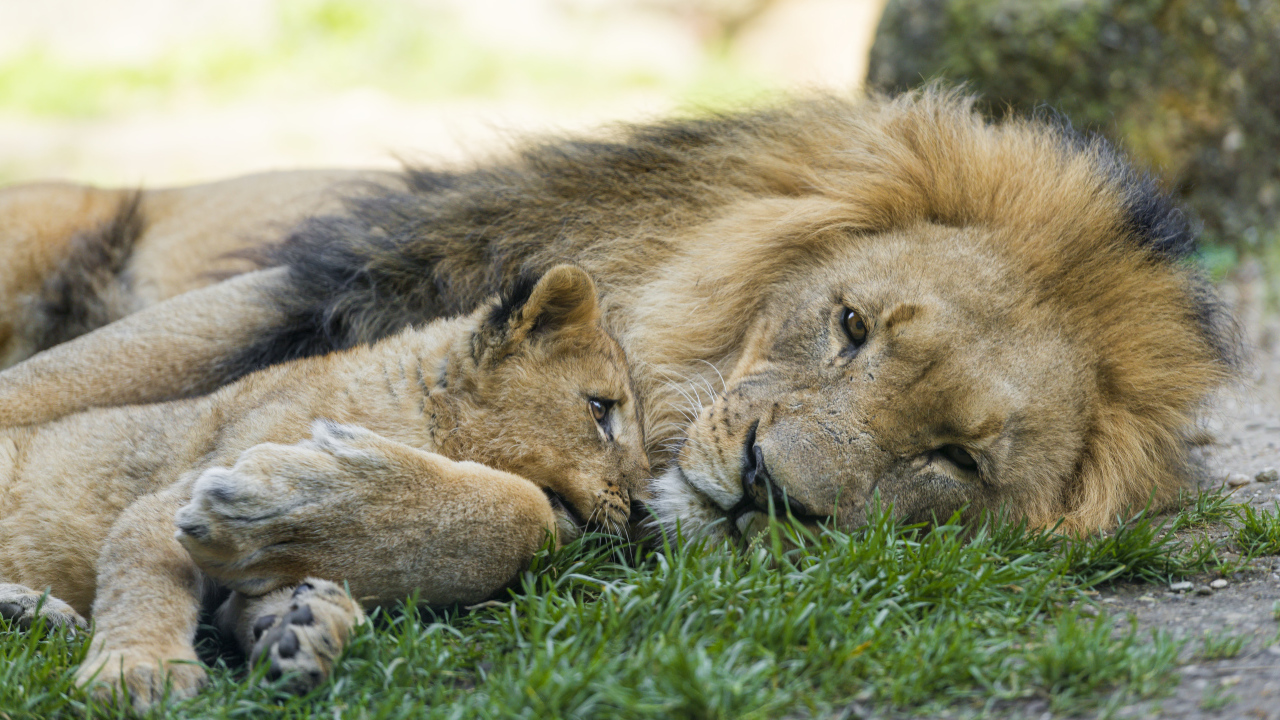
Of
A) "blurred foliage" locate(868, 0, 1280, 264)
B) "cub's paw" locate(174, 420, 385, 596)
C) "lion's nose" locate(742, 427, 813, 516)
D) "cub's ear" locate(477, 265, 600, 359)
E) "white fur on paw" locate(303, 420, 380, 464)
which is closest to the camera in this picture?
"cub's paw" locate(174, 420, 385, 596)

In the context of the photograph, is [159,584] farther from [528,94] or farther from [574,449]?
[528,94]

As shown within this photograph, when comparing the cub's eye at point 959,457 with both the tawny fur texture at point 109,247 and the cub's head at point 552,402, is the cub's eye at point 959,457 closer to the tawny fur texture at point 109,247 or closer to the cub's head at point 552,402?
the cub's head at point 552,402

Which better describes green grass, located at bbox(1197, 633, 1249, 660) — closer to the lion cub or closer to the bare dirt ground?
the bare dirt ground

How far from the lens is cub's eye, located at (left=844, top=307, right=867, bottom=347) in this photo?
109 inches

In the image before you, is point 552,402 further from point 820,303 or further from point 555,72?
point 555,72

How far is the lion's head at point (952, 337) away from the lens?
104 inches

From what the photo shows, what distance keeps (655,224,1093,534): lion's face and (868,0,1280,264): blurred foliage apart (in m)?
3.57

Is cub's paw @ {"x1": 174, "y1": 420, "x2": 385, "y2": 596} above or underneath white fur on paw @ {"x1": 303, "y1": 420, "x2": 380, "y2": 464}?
underneath

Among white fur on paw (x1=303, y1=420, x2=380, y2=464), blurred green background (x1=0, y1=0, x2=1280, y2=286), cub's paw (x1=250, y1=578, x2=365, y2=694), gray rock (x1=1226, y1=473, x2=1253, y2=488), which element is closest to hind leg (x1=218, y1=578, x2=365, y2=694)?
cub's paw (x1=250, y1=578, x2=365, y2=694)

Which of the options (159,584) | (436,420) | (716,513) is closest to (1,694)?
(159,584)

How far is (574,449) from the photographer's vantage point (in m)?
2.69

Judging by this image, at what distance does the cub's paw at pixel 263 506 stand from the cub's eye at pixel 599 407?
2.02ft

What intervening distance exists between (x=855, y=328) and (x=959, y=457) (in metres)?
0.41

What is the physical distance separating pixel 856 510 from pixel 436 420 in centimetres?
104
